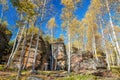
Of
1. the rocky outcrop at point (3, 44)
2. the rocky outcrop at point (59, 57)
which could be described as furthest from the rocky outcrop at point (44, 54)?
the rocky outcrop at point (3, 44)

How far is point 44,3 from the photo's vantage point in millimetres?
23641

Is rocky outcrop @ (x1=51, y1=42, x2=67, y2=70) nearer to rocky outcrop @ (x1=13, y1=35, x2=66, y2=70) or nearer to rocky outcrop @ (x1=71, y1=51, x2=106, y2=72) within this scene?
rocky outcrop @ (x1=13, y1=35, x2=66, y2=70)

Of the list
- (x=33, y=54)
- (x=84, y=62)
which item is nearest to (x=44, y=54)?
(x=33, y=54)

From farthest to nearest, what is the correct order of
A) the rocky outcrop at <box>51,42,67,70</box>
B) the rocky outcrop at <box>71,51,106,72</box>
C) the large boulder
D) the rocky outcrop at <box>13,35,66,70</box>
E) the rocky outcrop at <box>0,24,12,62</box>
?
1. the rocky outcrop at <box>51,42,67,70</box>
2. the rocky outcrop at <box>71,51,106,72</box>
3. the rocky outcrop at <box>13,35,66,70</box>
4. the rocky outcrop at <box>0,24,12,62</box>
5. the large boulder

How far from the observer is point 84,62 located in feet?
107

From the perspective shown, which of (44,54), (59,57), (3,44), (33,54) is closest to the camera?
(33,54)

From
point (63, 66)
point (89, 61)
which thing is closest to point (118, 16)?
point (89, 61)

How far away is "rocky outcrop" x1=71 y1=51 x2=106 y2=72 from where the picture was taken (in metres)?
31.0

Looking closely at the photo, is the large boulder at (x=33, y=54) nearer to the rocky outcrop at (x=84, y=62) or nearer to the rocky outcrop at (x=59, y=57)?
the rocky outcrop at (x=59, y=57)

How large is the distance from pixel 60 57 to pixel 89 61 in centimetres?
591

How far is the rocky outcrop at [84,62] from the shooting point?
31.0m

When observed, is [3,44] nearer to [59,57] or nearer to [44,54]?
[44,54]

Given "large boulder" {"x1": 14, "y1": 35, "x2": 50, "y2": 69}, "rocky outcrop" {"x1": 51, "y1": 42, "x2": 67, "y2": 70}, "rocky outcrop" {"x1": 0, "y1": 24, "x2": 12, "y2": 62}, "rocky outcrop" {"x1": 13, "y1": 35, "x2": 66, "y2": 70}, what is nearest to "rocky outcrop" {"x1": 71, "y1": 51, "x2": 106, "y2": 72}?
"rocky outcrop" {"x1": 51, "y1": 42, "x2": 67, "y2": 70}

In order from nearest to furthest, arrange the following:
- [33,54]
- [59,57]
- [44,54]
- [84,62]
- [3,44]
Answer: [33,54], [3,44], [44,54], [84,62], [59,57]
